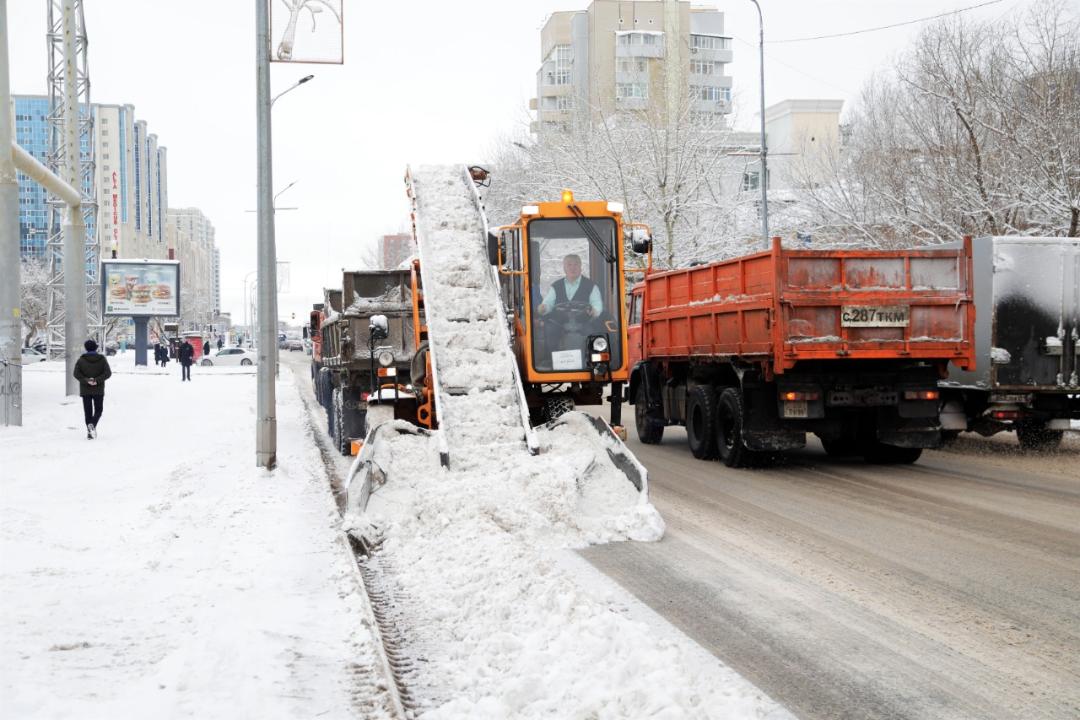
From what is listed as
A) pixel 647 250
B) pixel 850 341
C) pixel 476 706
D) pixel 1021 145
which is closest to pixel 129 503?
pixel 647 250

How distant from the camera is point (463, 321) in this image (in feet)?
40.1

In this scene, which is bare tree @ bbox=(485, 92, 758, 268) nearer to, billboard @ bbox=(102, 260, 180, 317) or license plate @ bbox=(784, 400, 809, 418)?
license plate @ bbox=(784, 400, 809, 418)

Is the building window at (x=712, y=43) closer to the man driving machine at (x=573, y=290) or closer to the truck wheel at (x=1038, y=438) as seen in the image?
the truck wheel at (x=1038, y=438)

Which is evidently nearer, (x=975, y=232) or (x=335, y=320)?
(x=335, y=320)

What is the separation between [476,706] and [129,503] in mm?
7646

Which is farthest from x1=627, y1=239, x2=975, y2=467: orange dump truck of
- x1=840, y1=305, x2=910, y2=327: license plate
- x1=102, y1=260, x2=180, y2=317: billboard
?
x1=102, y1=260, x2=180, y2=317: billboard

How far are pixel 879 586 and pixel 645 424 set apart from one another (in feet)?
34.2

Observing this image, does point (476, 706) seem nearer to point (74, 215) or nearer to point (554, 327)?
point (554, 327)

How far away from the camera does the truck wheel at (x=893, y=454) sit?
14.2 meters

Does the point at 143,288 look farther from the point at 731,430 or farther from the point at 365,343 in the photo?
the point at 731,430

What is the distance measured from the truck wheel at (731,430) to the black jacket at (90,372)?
35.7 feet

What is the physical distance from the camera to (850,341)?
1278cm

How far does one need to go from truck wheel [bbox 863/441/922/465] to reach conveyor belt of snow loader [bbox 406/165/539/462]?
5631mm

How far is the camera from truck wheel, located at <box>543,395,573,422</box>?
40.4 feet
